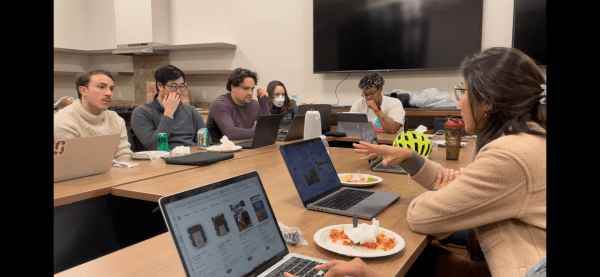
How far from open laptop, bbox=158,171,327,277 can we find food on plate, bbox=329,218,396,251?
13cm

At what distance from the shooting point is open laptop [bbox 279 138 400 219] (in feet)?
4.14

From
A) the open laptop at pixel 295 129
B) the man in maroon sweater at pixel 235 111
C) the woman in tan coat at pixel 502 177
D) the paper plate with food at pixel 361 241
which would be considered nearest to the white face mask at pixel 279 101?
the man in maroon sweater at pixel 235 111

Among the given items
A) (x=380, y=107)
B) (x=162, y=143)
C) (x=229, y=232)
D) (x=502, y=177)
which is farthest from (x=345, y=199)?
(x=380, y=107)

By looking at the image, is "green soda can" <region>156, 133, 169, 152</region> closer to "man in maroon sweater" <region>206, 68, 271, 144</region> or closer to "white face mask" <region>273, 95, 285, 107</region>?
"man in maroon sweater" <region>206, 68, 271, 144</region>

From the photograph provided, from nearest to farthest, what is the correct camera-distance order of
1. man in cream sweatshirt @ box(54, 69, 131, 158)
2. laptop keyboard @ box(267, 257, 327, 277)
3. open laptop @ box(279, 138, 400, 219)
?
laptop keyboard @ box(267, 257, 327, 277) < open laptop @ box(279, 138, 400, 219) < man in cream sweatshirt @ box(54, 69, 131, 158)

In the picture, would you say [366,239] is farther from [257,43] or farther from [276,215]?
[257,43]

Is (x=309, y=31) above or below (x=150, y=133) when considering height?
above

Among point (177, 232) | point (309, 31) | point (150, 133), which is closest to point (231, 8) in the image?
point (309, 31)

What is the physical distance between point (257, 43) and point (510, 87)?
483 cm

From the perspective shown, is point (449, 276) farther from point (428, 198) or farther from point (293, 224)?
point (293, 224)

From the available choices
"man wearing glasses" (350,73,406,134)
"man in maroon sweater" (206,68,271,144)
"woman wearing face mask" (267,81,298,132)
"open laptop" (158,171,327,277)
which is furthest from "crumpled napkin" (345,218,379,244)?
"woman wearing face mask" (267,81,298,132)
